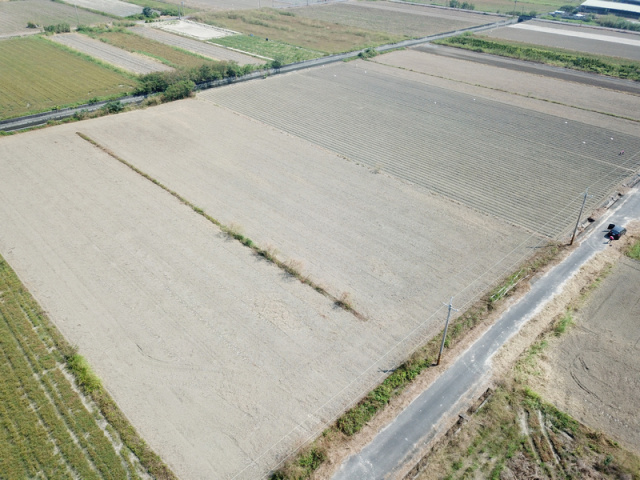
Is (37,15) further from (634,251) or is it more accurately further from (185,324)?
(634,251)

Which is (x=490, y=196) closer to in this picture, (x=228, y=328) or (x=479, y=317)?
(x=479, y=317)

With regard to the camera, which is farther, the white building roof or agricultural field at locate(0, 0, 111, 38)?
the white building roof

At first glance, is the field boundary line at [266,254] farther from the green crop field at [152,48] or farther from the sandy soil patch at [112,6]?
the sandy soil patch at [112,6]

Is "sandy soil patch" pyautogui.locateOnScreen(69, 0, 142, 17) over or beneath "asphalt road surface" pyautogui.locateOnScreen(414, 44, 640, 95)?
over

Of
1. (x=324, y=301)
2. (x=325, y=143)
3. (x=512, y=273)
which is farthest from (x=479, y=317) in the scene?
(x=325, y=143)

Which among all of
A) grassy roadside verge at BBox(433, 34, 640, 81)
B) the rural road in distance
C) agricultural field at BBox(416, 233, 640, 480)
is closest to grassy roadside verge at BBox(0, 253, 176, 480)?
the rural road in distance

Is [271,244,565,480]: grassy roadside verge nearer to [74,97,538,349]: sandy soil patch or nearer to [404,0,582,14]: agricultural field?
[74,97,538,349]: sandy soil patch

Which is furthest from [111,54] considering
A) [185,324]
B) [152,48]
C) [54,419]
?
[54,419]
